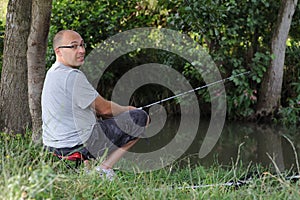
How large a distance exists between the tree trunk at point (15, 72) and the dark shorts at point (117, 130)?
6.36 ft

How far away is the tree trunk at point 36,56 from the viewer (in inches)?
218

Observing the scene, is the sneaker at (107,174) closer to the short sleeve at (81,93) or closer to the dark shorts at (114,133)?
the dark shorts at (114,133)

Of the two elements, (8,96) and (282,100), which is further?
(282,100)

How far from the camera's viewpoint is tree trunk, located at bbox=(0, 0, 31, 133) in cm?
619

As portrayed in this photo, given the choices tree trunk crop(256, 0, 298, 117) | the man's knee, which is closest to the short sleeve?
the man's knee

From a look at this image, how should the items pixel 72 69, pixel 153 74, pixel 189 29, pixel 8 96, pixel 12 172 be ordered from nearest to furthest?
1. pixel 12 172
2. pixel 72 69
3. pixel 8 96
4. pixel 189 29
5. pixel 153 74

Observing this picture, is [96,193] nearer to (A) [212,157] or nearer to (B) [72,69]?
(B) [72,69]

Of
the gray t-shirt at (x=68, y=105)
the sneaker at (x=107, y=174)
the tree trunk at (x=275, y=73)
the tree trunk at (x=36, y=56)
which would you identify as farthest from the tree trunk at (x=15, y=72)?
the tree trunk at (x=275, y=73)

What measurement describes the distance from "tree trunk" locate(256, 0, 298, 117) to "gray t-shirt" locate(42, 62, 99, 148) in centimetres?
561

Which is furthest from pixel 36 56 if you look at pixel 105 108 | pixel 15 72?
pixel 105 108

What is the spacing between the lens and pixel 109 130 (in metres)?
4.57

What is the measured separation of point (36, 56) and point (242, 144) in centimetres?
322

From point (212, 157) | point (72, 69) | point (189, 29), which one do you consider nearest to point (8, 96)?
point (72, 69)

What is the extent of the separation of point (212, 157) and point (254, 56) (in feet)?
10.6
